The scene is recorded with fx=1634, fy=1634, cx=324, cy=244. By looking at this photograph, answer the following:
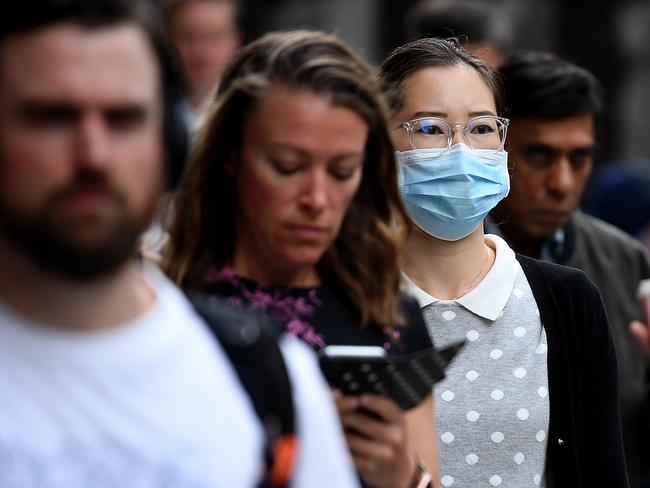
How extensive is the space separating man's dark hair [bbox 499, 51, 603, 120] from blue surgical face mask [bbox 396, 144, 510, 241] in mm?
1451


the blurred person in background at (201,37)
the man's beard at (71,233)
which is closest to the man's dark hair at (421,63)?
the man's beard at (71,233)

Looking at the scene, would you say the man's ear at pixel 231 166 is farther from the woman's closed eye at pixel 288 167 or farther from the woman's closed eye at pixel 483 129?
the woman's closed eye at pixel 483 129

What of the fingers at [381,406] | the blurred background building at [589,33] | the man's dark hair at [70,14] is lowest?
the blurred background building at [589,33]

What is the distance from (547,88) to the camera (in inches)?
225

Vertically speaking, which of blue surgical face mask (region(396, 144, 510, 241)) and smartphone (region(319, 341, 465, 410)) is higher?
smartphone (region(319, 341, 465, 410))

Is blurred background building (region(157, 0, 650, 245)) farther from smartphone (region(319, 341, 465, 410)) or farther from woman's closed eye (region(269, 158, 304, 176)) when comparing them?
smartphone (region(319, 341, 465, 410))

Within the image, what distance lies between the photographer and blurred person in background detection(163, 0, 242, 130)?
757 centimetres

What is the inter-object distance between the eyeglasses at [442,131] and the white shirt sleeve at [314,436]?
1.54 meters

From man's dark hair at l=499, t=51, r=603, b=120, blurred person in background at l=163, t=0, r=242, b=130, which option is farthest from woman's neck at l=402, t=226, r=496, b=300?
blurred person in background at l=163, t=0, r=242, b=130

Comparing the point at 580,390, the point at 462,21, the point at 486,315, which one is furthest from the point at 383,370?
the point at 462,21

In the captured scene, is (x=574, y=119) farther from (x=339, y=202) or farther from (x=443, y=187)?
(x=339, y=202)

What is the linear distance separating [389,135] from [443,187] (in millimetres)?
702

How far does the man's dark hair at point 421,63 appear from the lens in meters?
4.28

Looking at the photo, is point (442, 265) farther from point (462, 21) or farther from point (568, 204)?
point (462, 21)
